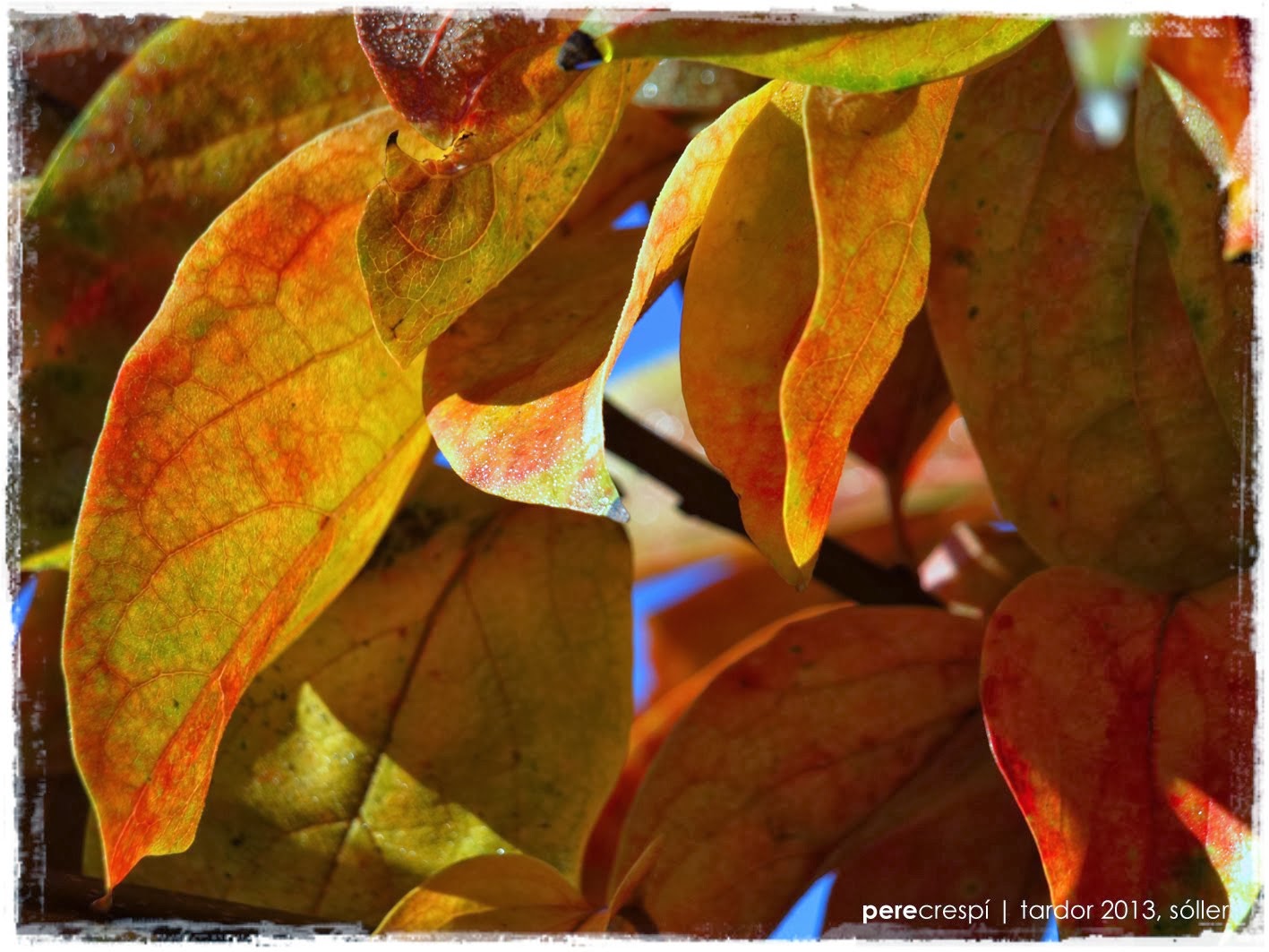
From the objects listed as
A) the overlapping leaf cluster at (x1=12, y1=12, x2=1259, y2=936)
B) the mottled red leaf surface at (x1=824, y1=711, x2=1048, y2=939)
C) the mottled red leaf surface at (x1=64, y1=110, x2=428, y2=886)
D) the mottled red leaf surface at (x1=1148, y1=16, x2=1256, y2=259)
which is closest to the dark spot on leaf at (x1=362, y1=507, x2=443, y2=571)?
the overlapping leaf cluster at (x1=12, y1=12, x2=1259, y2=936)

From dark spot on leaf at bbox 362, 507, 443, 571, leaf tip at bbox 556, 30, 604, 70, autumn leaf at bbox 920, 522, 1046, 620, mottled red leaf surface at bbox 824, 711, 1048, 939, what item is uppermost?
leaf tip at bbox 556, 30, 604, 70

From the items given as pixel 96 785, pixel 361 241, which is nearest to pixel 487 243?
pixel 361 241

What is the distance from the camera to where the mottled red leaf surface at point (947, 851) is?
0.46 meters

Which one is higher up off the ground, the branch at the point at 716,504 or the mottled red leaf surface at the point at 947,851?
the branch at the point at 716,504

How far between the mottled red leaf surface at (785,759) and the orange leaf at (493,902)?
25 millimetres

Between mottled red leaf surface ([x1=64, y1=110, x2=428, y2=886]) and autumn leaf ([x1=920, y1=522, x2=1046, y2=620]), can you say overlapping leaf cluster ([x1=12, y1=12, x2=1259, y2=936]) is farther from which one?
autumn leaf ([x1=920, y1=522, x2=1046, y2=620])

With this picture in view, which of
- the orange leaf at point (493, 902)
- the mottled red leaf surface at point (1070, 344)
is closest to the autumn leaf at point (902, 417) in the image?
the mottled red leaf surface at point (1070, 344)

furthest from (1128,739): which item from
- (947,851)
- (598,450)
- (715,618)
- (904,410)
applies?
(715,618)

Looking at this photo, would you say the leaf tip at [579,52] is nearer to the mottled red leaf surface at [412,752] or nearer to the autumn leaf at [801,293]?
the autumn leaf at [801,293]

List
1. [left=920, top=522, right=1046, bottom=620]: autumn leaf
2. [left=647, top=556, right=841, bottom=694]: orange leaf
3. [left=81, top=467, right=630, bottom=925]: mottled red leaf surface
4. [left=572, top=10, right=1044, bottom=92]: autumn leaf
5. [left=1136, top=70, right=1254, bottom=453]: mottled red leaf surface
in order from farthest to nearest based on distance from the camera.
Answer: [left=647, top=556, right=841, bottom=694]: orange leaf
[left=920, top=522, right=1046, bottom=620]: autumn leaf
[left=81, top=467, right=630, bottom=925]: mottled red leaf surface
[left=1136, top=70, right=1254, bottom=453]: mottled red leaf surface
[left=572, top=10, right=1044, bottom=92]: autumn leaf

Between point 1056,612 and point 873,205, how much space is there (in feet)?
0.58

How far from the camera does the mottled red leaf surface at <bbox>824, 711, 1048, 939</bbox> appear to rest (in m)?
0.46

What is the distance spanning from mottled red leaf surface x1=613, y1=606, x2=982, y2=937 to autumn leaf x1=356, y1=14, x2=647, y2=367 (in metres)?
0.19

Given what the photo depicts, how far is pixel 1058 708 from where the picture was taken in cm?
40
